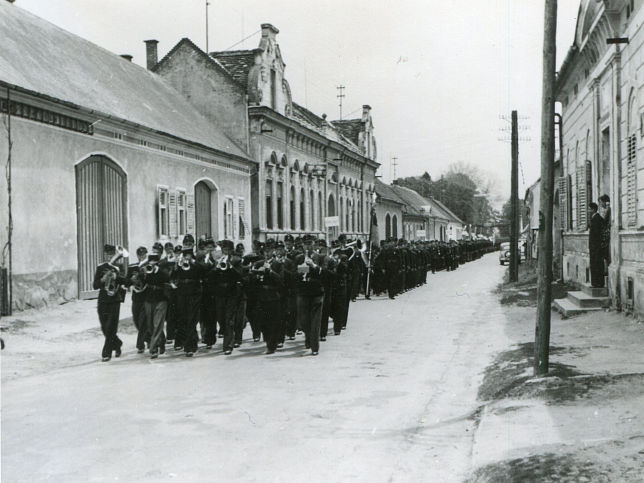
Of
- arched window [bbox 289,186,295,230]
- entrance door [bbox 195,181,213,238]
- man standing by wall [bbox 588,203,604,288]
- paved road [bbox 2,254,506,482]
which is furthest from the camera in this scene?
arched window [bbox 289,186,295,230]

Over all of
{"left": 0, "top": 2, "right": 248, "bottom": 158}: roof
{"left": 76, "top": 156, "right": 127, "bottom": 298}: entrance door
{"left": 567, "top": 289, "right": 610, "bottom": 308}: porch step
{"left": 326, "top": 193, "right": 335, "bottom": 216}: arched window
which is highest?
{"left": 0, "top": 2, "right": 248, "bottom": 158}: roof

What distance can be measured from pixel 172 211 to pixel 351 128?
34.0 m

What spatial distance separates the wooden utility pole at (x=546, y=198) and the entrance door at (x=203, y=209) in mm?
17769

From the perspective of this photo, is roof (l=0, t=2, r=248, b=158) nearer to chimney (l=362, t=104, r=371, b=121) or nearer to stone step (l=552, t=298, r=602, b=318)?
stone step (l=552, t=298, r=602, b=318)

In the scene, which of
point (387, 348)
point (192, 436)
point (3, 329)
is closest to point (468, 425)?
point (192, 436)

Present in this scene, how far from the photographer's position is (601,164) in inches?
706

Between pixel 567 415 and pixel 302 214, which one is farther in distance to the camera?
pixel 302 214

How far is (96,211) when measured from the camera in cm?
1823

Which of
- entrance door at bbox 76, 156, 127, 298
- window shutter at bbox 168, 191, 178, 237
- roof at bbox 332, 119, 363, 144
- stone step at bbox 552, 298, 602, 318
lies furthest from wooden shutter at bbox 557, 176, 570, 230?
roof at bbox 332, 119, 363, 144

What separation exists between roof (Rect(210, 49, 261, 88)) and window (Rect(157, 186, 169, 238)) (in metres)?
11.2

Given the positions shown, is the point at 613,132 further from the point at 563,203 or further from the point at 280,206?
the point at 280,206

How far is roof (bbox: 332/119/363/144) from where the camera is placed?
54500mm

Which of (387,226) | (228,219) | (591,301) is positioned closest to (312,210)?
(228,219)

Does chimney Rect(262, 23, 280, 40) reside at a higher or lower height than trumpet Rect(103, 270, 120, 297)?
higher
